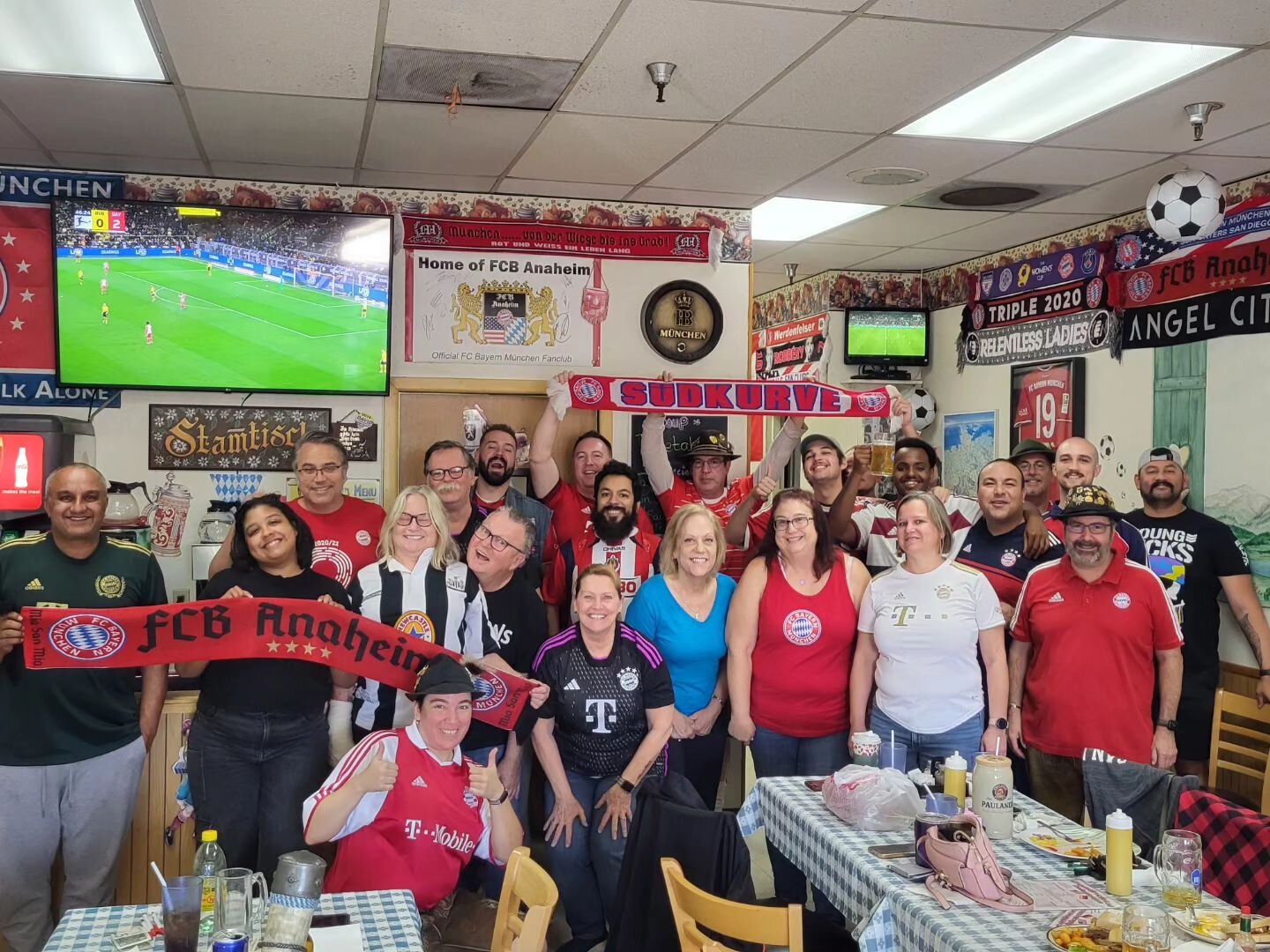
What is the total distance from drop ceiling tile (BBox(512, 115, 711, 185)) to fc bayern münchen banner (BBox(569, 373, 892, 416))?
1.07 meters

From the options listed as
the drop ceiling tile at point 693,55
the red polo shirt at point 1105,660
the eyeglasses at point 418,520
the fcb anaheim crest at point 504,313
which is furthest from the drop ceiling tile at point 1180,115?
the eyeglasses at point 418,520

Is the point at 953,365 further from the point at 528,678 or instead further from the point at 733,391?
the point at 528,678

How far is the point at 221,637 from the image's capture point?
345cm

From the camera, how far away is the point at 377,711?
3.74 metres

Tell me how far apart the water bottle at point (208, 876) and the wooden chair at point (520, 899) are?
0.61 metres

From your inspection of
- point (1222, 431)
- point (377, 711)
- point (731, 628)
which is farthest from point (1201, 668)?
point (377, 711)

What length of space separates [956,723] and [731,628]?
86 cm

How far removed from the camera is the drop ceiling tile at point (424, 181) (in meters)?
5.66

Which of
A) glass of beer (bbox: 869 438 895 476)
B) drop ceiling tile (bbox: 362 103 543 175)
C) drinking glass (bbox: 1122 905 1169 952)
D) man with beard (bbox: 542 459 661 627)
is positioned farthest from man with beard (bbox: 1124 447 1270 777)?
glass of beer (bbox: 869 438 895 476)

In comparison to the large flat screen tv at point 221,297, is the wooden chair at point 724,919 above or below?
below

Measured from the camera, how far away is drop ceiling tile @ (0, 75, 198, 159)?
14.0 ft

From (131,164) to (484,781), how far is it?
4.08 metres

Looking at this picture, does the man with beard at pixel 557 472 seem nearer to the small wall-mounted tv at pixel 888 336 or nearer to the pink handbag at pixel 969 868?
the pink handbag at pixel 969 868

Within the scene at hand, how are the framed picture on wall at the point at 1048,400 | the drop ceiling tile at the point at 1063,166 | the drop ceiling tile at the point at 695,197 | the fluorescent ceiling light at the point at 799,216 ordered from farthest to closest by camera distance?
1. the framed picture on wall at the point at 1048,400
2. the fluorescent ceiling light at the point at 799,216
3. the drop ceiling tile at the point at 695,197
4. the drop ceiling tile at the point at 1063,166
